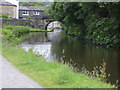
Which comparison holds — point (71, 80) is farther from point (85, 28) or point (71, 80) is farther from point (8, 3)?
point (8, 3)

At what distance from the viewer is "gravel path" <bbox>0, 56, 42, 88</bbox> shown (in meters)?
6.93

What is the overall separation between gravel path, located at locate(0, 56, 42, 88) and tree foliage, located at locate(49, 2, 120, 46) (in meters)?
14.6

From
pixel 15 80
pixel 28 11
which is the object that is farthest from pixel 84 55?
pixel 28 11

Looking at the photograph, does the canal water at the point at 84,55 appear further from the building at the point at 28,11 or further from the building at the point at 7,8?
the building at the point at 28,11

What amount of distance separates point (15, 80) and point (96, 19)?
84.6 ft

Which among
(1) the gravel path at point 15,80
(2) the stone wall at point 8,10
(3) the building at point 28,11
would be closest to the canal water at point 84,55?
(1) the gravel path at point 15,80

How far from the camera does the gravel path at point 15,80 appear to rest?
22.7 ft

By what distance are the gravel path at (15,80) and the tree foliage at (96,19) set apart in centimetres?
1458

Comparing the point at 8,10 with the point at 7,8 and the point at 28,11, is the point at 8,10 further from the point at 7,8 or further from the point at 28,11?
the point at 28,11

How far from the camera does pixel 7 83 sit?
7.11 m

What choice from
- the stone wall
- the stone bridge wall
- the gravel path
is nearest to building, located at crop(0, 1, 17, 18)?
the stone wall

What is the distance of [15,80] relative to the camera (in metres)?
7.45

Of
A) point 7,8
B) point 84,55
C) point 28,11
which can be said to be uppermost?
point 7,8

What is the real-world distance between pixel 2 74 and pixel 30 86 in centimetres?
163
